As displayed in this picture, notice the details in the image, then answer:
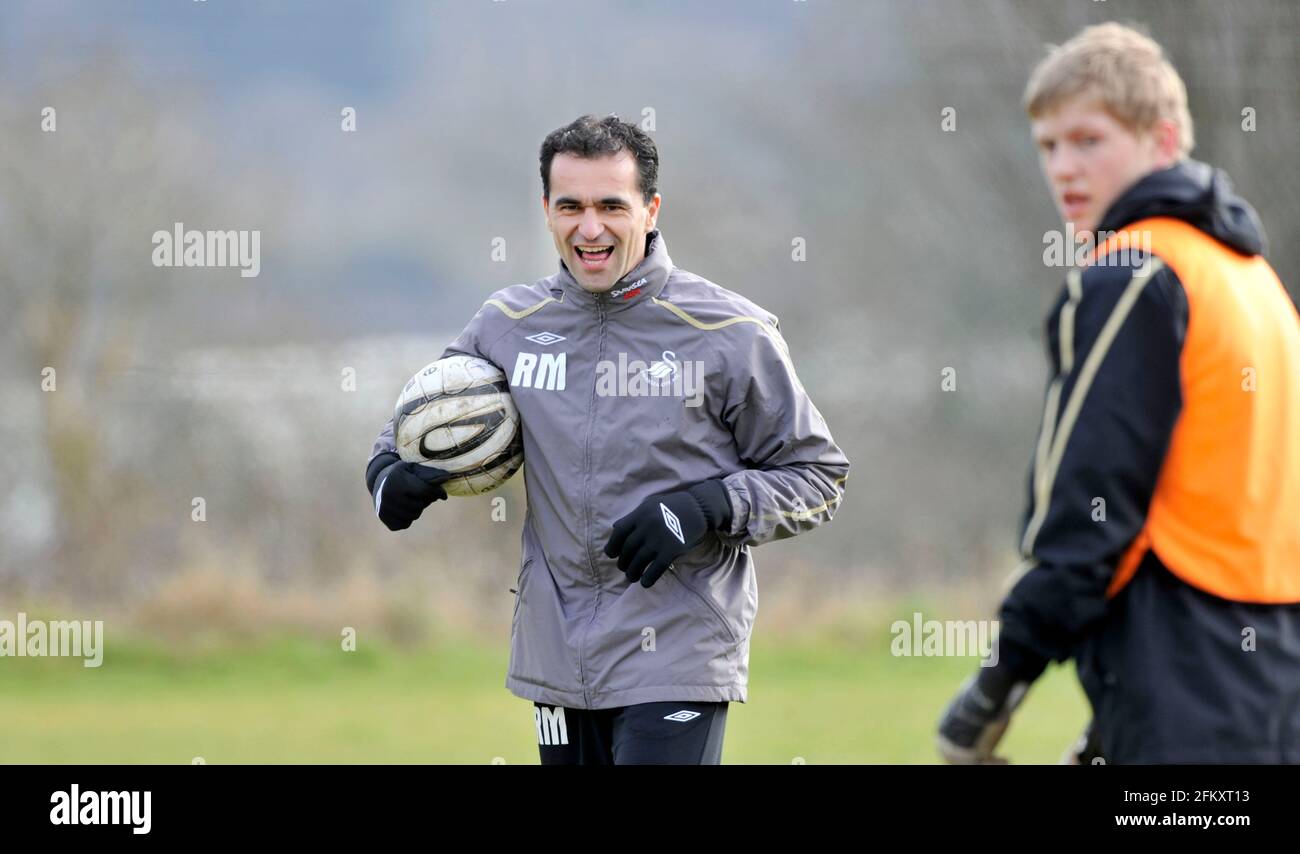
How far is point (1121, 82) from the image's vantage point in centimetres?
276

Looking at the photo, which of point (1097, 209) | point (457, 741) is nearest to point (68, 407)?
point (457, 741)

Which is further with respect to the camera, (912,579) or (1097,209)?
(912,579)

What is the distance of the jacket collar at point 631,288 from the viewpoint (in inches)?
157

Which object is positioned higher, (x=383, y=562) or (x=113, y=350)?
(x=113, y=350)

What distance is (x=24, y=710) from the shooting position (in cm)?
1114

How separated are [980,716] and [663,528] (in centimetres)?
105

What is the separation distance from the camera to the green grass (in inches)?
362

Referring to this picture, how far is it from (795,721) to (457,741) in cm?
223

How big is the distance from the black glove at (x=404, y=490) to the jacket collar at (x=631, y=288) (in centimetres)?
58

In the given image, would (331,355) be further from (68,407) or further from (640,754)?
(640,754)
